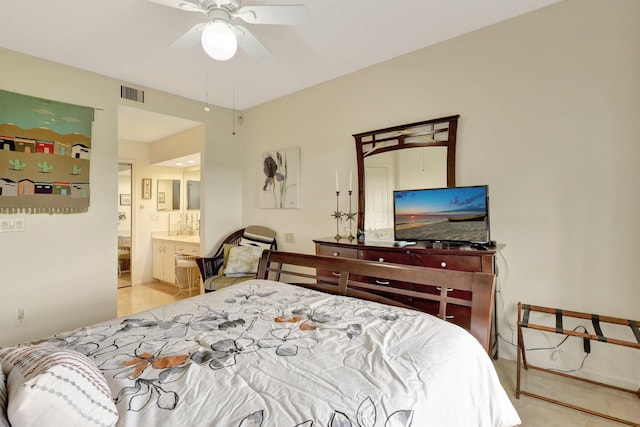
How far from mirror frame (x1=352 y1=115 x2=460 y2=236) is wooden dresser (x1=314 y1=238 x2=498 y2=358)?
0.57 metres

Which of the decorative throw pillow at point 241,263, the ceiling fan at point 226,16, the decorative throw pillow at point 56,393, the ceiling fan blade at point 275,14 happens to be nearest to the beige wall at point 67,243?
the decorative throw pillow at point 241,263

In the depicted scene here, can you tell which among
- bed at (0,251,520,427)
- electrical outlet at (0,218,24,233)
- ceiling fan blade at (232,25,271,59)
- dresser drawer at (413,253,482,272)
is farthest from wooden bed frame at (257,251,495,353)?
electrical outlet at (0,218,24,233)

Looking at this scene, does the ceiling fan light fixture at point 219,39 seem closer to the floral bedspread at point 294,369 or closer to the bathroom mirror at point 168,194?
the floral bedspread at point 294,369

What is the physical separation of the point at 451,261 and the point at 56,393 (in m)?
2.13

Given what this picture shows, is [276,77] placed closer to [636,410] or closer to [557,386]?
[557,386]

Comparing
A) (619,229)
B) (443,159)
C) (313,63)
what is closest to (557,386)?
(619,229)

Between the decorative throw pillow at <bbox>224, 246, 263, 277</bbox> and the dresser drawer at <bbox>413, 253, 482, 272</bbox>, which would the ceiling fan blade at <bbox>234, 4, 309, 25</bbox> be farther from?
the decorative throw pillow at <bbox>224, 246, 263, 277</bbox>

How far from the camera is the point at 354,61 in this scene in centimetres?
296

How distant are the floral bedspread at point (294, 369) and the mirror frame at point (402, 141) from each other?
62.4 inches

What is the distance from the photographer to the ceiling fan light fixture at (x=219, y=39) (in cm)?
172

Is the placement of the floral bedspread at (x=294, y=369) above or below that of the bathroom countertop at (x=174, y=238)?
below

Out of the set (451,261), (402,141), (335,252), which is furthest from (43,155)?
(451,261)

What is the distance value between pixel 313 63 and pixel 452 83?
1295 mm

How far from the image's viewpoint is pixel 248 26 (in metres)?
2.45
